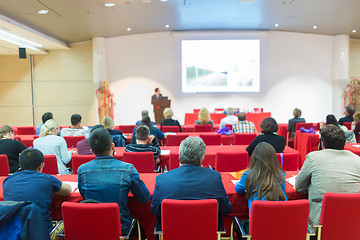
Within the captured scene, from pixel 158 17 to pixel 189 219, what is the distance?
30.3ft

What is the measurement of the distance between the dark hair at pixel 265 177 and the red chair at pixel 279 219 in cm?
23

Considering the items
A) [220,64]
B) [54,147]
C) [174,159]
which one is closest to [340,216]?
[174,159]

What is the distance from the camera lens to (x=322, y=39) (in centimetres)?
1339

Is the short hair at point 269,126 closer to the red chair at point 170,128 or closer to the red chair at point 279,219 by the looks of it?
the red chair at point 279,219

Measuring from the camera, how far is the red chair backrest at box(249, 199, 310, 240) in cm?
209

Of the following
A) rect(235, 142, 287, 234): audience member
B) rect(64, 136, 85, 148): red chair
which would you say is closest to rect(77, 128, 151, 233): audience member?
rect(235, 142, 287, 234): audience member

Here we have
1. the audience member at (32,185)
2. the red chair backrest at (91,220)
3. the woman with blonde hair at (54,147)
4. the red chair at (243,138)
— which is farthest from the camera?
the red chair at (243,138)

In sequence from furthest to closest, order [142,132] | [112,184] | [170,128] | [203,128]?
[203,128] → [170,128] → [142,132] → [112,184]

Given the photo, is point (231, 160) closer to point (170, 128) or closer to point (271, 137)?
point (271, 137)

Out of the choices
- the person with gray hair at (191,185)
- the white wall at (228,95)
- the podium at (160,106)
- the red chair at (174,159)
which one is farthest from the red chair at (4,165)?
the white wall at (228,95)

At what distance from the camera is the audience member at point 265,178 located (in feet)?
7.73

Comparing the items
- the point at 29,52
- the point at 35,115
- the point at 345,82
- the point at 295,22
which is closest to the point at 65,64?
the point at 29,52

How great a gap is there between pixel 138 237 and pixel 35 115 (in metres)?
12.5

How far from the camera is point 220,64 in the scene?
1280 cm
